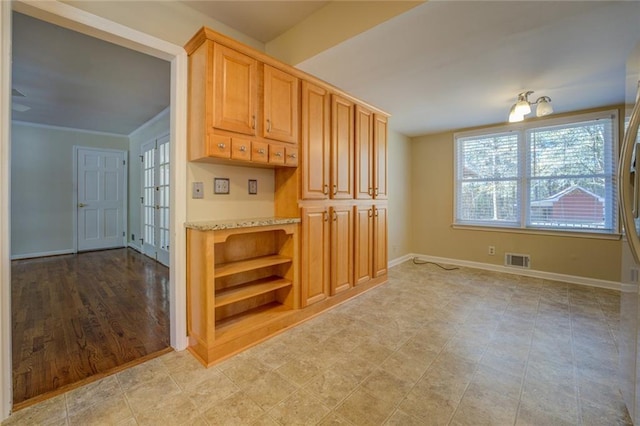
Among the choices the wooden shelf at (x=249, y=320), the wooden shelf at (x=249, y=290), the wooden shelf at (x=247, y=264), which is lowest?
the wooden shelf at (x=249, y=320)

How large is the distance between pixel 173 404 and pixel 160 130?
4.47 metres

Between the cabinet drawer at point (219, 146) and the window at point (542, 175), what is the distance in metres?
3.96

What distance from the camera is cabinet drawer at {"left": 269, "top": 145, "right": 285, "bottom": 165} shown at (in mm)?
2219

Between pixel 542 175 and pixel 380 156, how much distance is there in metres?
2.38

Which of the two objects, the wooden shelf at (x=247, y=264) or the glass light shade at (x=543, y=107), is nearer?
the wooden shelf at (x=247, y=264)

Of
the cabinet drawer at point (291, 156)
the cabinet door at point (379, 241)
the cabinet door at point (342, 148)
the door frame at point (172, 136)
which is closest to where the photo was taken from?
the door frame at point (172, 136)

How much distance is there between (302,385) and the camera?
5.45 ft

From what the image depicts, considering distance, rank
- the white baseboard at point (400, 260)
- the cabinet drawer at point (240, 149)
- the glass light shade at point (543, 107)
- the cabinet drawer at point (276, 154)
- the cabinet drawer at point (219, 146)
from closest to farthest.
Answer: the cabinet drawer at point (219, 146)
the cabinet drawer at point (240, 149)
the cabinet drawer at point (276, 154)
the glass light shade at point (543, 107)
the white baseboard at point (400, 260)

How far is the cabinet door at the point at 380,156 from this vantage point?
3421 millimetres

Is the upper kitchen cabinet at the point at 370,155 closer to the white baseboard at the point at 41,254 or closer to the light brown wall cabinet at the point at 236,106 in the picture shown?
the light brown wall cabinet at the point at 236,106

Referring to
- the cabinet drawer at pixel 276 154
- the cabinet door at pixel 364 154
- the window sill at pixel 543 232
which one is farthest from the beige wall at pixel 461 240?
the cabinet drawer at pixel 276 154

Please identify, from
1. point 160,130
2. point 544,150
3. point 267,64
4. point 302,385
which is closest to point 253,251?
point 302,385

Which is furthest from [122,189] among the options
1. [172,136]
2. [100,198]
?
[172,136]

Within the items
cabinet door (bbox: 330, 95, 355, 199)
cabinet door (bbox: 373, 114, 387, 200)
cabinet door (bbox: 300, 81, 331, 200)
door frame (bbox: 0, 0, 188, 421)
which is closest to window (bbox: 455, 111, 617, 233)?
cabinet door (bbox: 373, 114, 387, 200)
